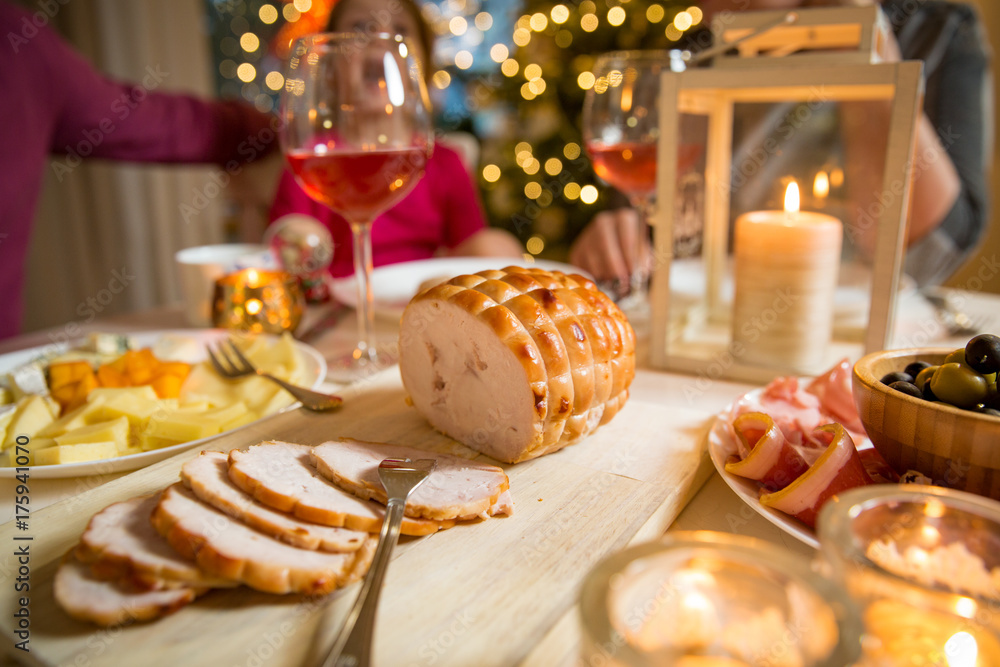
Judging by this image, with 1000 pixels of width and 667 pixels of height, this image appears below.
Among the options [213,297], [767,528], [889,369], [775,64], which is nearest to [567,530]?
[767,528]

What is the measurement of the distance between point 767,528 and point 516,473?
36 cm

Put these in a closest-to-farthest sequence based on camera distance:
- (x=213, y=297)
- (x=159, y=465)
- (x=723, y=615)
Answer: (x=723, y=615) < (x=159, y=465) < (x=213, y=297)

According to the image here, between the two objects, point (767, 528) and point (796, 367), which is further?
point (796, 367)

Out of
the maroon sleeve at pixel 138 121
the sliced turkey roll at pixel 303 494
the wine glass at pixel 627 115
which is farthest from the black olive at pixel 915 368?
the maroon sleeve at pixel 138 121

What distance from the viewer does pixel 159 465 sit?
94cm

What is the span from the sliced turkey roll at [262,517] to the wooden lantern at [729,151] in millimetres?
921

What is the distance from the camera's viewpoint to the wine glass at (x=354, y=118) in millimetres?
1265

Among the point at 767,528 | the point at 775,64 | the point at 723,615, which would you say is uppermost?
the point at 775,64

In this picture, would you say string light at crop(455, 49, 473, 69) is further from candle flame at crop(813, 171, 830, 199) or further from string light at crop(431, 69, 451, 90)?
candle flame at crop(813, 171, 830, 199)

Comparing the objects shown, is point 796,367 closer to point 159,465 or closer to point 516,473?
point 516,473

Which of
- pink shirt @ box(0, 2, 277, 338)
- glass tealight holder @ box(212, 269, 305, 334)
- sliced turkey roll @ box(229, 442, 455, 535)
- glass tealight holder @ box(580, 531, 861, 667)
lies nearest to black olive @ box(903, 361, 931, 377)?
glass tealight holder @ box(580, 531, 861, 667)

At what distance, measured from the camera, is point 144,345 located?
1.49 m

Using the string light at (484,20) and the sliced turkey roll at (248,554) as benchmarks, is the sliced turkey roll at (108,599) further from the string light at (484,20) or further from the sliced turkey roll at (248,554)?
the string light at (484,20)

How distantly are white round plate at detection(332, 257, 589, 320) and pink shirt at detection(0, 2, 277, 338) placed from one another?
6.05ft
